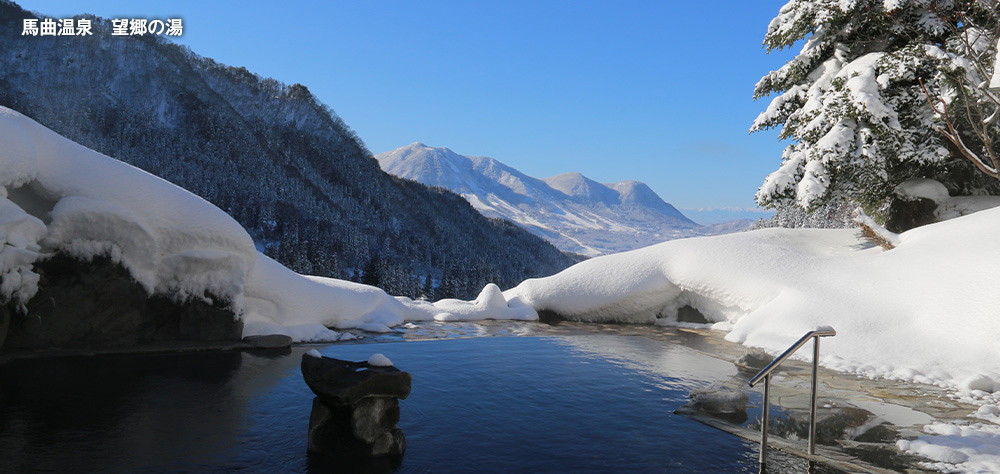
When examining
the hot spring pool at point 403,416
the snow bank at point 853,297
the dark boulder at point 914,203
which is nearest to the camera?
the hot spring pool at point 403,416

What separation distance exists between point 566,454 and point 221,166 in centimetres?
10418

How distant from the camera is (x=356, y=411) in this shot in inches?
209

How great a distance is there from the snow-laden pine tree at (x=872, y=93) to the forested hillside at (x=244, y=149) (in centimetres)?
6506

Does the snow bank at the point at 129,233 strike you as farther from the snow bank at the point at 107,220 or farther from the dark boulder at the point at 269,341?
the dark boulder at the point at 269,341

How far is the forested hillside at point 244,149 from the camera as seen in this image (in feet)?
294

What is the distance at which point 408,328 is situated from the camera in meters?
13.0

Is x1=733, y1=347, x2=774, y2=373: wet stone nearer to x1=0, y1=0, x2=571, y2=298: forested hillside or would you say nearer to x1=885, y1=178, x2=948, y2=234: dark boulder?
x1=885, y1=178, x2=948, y2=234: dark boulder

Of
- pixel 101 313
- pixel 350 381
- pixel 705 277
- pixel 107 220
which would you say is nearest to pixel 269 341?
pixel 101 313

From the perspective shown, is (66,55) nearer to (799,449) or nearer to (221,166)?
(221,166)

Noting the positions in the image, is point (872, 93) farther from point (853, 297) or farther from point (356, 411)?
point (356, 411)

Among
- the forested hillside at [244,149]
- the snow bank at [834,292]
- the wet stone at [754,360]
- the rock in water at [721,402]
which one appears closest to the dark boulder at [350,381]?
the rock in water at [721,402]

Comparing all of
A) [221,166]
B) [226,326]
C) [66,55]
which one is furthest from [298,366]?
[66,55]

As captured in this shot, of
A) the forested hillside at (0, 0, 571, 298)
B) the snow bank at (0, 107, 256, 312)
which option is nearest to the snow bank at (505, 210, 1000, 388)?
the snow bank at (0, 107, 256, 312)

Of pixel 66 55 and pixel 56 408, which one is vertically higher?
pixel 66 55
